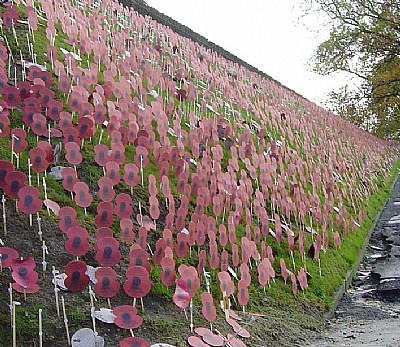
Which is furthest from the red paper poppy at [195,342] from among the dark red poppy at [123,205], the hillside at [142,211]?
the dark red poppy at [123,205]

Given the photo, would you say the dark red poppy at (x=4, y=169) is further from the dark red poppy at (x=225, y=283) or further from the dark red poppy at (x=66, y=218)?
the dark red poppy at (x=225, y=283)

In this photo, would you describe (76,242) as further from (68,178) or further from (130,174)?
(130,174)

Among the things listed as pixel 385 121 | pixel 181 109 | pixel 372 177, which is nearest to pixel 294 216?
pixel 181 109

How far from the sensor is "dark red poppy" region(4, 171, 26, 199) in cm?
194

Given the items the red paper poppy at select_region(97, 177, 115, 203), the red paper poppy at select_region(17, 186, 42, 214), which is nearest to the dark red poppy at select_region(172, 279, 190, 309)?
the red paper poppy at select_region(97, 177, 115, 203)

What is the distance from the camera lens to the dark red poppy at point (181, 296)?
6.20 feet

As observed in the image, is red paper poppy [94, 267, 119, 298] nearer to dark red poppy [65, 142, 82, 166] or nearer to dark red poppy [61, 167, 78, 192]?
dark red poppy [61, 167, 78, 192]

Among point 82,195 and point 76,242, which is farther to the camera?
point 82,195

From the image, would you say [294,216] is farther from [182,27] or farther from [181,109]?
[182,27]

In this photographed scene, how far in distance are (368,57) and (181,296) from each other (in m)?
16.4

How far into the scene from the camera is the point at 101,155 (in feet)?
7.95

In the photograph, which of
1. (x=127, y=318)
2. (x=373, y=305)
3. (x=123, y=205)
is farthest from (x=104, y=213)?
(x=373, y=305)

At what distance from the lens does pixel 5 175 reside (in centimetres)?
199

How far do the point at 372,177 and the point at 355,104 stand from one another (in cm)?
990
